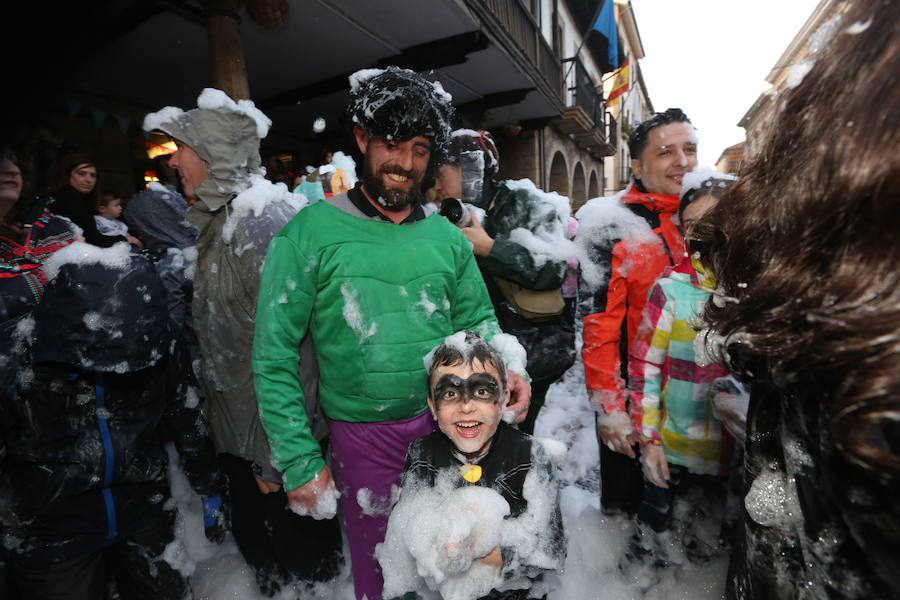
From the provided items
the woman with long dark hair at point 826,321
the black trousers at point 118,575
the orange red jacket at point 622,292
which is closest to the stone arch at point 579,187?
the orange red jacket at point 622,292

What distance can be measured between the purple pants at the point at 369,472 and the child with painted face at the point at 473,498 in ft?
0.40

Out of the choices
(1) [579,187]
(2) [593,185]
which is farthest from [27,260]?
(2) [593,185]

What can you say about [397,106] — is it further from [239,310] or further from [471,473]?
[471,473]

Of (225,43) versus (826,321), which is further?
(225,43)

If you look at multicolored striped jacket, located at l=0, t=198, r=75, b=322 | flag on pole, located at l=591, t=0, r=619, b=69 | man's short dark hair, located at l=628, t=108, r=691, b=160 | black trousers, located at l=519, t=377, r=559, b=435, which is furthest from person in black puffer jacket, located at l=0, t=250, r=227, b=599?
flag on pole, located at l=591, t=0, r=619, b=69

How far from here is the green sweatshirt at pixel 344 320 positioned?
1.46 m

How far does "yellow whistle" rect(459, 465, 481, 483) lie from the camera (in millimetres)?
1396

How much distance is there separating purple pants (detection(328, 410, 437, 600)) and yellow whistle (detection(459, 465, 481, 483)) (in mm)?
295

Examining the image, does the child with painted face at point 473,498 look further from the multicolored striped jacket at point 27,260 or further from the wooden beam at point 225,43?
the wooden beam at point 225,43

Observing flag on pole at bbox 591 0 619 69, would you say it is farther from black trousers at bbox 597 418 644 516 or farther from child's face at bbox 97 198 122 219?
black trousers at bbox 597 418 644 516

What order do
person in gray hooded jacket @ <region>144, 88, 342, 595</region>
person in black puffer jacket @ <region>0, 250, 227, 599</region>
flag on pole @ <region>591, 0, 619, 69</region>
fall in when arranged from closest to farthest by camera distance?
1. person in black puffer jacket @ <region>0, 250, 227, 599</region>
2. person in gray hooded jacket @ <region>144, 88, 342, 595</region>
3. flag on pole @ <region>591, 0, 619, 69</region>

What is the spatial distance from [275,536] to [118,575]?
2.09ft

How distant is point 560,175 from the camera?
13562 mm

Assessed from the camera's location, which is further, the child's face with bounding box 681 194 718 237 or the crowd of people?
the child's face with bounding box 681 194 718 237
